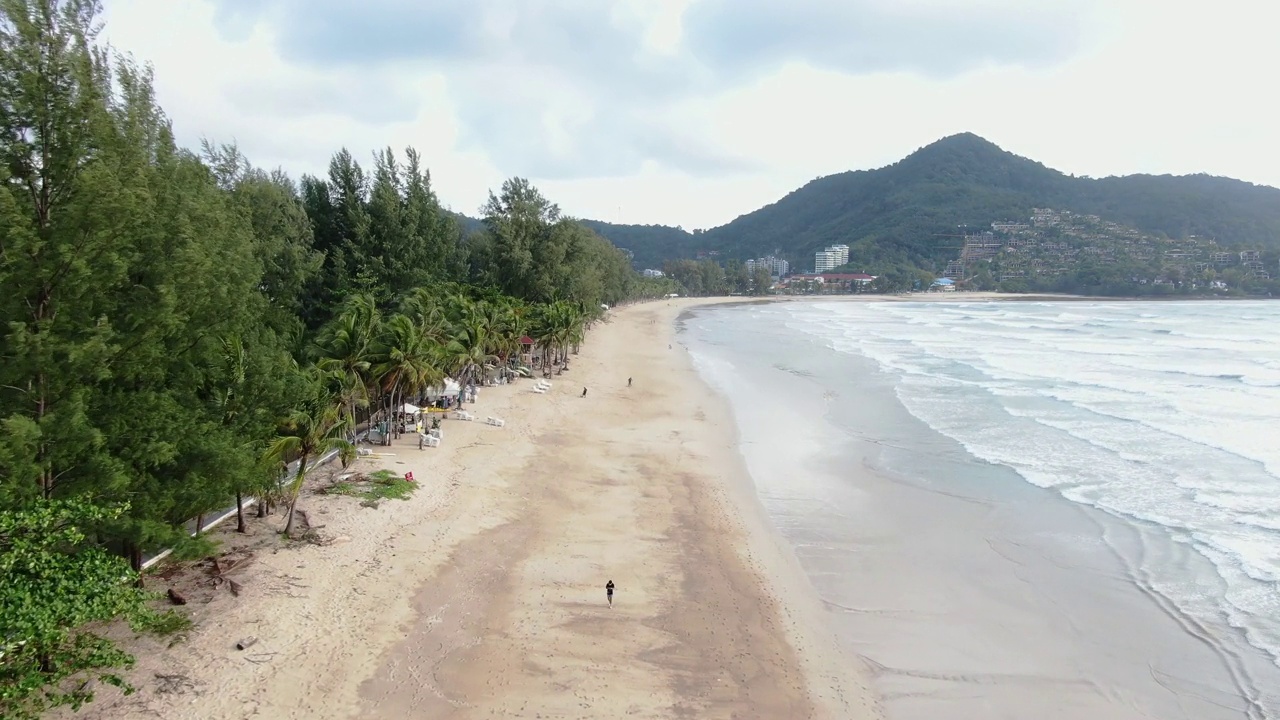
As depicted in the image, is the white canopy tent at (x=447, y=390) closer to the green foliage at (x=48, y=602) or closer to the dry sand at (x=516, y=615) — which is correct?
the dry sand at (x=516, y=615)

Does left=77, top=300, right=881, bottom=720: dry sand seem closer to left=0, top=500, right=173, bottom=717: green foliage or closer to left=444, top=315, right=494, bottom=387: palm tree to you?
left=0, top=500, right=173, bottom=717: green foliage

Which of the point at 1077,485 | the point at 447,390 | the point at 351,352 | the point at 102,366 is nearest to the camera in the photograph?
the point at 102,366

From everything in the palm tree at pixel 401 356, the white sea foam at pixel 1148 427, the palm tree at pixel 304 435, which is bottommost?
the white sea foam at pixel 1148 427

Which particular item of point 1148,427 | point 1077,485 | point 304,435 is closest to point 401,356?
point 304,435

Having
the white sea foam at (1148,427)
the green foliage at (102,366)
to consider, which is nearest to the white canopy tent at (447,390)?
the green foliage at (102,366)

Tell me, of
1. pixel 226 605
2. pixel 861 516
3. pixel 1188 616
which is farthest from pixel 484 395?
pixel 1188 616

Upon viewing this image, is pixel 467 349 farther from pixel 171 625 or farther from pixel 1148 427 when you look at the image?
pixel 1148 427

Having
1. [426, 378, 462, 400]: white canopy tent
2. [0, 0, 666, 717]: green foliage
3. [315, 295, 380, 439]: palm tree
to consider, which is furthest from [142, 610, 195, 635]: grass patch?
[426, 378, 462, 400]: white canopy tent
